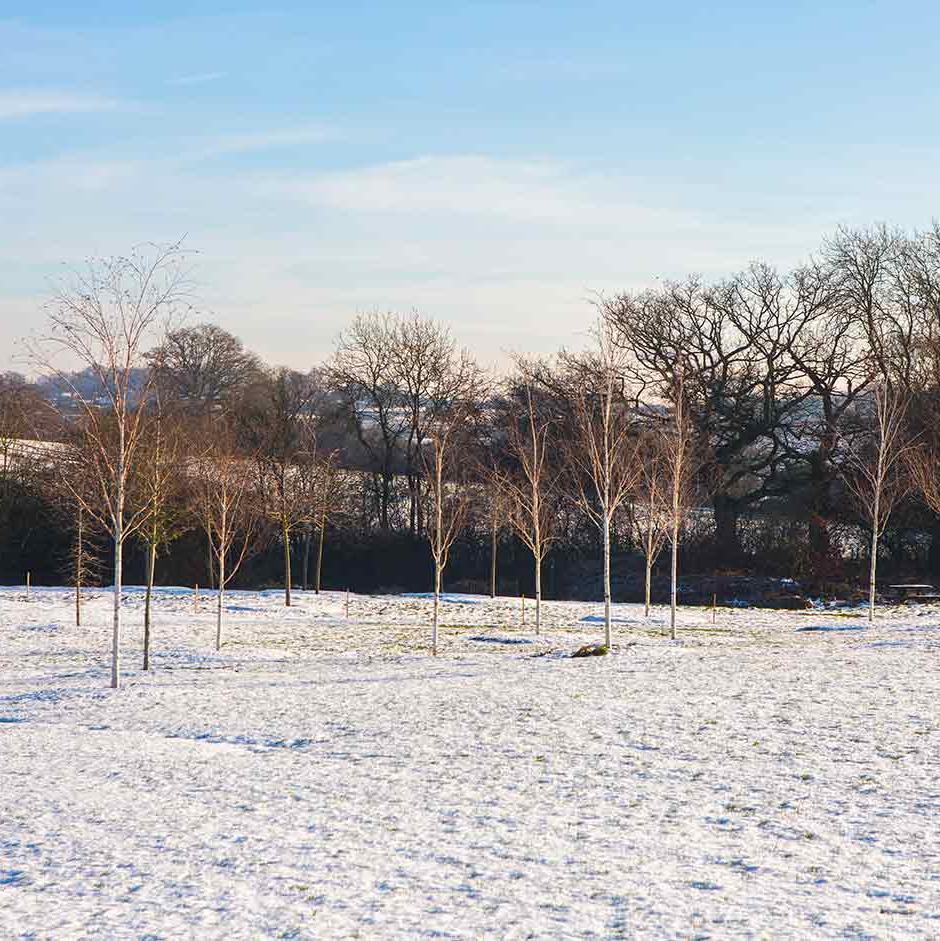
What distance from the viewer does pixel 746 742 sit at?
552 inches

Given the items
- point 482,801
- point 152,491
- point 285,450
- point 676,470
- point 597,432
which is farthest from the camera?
point 285,450

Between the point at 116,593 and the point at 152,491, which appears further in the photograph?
the point at 152,491

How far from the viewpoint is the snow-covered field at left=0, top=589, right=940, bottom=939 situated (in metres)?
8.53

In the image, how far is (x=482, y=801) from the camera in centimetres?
→ 1170

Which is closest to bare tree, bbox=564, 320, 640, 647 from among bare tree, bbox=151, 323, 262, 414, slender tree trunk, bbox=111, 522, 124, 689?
slender tree trunk, bbox=111, 522, 124, 689

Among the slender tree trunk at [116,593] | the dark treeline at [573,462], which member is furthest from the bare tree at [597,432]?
the slender tree trunk at [116,593]

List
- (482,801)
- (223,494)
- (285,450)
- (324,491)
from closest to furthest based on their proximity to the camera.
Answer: (482,801)
(223,494)
(324,491)
(285,450)

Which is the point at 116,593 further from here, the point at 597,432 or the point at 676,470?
the point at 597,432

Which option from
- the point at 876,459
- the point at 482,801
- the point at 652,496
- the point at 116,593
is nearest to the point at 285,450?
the point at 652,496

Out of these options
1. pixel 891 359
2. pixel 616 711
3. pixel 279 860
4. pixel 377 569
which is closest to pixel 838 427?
pixel 891 359

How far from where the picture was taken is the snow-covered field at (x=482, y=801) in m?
8.53

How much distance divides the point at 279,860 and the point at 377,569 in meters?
47.5

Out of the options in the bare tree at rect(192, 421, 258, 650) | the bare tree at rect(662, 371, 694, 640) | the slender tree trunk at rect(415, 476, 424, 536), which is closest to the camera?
the bare tree at rect(662, 371, 694, 640)

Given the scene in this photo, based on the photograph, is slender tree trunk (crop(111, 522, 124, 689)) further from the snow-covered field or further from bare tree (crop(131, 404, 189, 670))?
bare tree (crop(131, 404, 189, 670))
